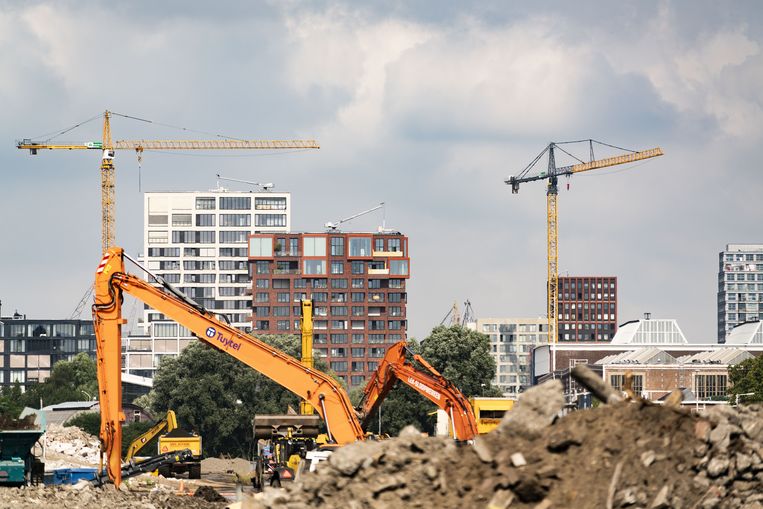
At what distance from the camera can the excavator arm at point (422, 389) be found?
207ft

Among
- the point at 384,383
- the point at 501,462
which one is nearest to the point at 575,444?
the point at 501,462

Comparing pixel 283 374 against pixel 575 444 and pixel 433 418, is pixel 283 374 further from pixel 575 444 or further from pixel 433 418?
pixel 433 418

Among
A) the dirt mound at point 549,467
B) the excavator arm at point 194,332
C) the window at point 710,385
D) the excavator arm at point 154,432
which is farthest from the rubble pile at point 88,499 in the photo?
the window at point 710,385

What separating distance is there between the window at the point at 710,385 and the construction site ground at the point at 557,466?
149 metres

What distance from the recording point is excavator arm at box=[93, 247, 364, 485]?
176 ft

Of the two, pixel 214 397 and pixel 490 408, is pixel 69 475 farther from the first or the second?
pixel 214 397

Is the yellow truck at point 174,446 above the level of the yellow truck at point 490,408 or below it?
below

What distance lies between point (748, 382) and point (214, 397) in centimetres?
5115

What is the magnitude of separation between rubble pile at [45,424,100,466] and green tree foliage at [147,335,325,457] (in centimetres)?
2666

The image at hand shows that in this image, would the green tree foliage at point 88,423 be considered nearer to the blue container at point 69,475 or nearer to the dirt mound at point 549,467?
the blue container at point 69,475

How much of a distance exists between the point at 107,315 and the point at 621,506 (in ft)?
114

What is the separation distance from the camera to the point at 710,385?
6767 inches

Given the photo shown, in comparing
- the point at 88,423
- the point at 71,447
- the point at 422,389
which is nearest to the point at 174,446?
the point at 71,447

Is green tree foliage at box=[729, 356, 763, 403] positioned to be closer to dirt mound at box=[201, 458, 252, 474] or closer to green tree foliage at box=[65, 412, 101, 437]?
dirt mound at box=[201, 458, 252, 474]
